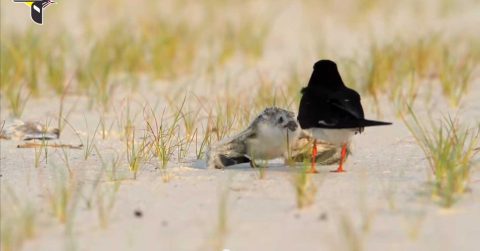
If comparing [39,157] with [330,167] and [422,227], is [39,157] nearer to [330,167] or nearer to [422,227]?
[330,167]

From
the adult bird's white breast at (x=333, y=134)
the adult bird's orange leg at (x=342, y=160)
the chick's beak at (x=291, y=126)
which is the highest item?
the chick's beak at (x=291, y=126)

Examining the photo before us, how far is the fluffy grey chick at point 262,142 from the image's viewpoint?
3.91 m

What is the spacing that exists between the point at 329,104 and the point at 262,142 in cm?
39

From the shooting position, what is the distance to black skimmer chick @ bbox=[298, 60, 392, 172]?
142 inches

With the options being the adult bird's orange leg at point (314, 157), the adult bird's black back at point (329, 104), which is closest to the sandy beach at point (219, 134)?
the adult bird's orange leg at point (314, 157)

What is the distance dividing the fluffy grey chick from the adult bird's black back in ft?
0.47

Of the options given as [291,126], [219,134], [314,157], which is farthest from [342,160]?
[219,134]

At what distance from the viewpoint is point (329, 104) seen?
3652 mm

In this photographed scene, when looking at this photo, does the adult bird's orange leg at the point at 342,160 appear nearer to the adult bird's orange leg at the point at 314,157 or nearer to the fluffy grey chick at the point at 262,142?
the adult bird's orange leg at the point at 314,157

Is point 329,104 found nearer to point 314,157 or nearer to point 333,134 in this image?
point 333,134

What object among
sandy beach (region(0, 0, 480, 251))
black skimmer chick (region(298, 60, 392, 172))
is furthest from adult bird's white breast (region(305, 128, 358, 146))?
sandy beach (region(0, 0, 480, 251))

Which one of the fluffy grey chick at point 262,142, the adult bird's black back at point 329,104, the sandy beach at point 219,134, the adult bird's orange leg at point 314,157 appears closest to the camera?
the sandy beach at point 219,134

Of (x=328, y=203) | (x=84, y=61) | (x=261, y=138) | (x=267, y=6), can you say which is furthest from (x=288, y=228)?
(x=267, y=6)

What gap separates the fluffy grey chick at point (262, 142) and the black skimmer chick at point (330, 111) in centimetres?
12
